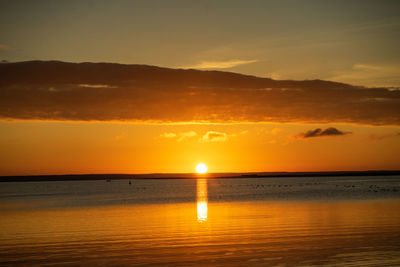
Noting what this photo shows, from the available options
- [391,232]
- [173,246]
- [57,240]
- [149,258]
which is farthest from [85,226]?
[391,232]

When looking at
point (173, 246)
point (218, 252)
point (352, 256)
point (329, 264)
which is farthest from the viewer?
point (173, 246)

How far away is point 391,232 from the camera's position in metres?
30.0

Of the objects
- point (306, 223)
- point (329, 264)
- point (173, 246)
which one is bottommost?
point (329, 264)

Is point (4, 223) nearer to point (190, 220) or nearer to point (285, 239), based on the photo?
point (190, 220)

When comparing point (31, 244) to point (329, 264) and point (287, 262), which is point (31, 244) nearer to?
point (287, 262)

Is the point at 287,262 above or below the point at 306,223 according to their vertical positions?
below

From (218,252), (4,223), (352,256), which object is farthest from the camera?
(4,223)

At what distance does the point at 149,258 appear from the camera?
22828 millimetres

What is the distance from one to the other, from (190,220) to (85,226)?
28.4 ft

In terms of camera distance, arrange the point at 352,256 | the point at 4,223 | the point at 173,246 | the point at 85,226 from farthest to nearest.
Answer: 1. the point at 4,223
2. the point at 85,226
3. the point at 173,246
4. the point at 352,256

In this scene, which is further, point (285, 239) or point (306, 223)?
point (306, 223)

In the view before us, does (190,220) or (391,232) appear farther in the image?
(190,220)

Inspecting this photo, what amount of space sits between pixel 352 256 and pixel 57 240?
16.4 m

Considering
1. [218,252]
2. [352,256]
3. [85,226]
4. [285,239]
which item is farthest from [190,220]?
[352,256]
